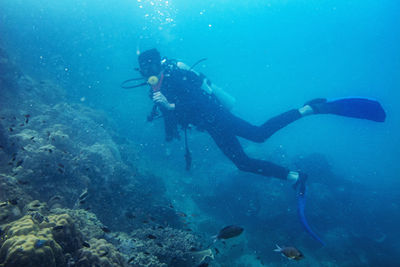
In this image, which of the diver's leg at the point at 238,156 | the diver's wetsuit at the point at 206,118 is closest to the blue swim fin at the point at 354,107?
the diver's wetsuit at the point at 206,118

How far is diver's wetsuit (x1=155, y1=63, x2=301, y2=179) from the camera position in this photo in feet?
21.8

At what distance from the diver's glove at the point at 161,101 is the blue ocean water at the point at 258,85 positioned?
6.02m

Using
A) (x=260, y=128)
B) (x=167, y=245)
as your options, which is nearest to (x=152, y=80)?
(x=260, y=128)

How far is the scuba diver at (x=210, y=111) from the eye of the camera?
657 centimetres

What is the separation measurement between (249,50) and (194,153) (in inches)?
4641

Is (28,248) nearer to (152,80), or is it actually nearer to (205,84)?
(152,80)

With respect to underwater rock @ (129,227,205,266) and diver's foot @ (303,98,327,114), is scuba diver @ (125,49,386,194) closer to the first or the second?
diver's foot @ (303,98,327,114)

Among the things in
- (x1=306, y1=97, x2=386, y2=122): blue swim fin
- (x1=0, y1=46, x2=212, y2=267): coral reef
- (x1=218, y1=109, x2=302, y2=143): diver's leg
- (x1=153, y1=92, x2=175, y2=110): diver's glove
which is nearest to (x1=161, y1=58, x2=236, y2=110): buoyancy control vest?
(x1=153, y1=92, x2=175, y2=110): diver's glove

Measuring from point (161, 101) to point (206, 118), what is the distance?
155cm

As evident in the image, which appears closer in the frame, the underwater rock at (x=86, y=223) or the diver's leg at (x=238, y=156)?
the underwater rock at (x=86, y=223)

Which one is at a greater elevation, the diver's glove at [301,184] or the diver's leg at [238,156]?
the diver's leg at [238,156]

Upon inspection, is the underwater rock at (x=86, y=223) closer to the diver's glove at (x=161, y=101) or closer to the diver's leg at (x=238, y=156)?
the diver's glove at (x=161, y=101)

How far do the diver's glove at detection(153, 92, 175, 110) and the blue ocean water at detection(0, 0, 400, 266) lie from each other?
19.8ft

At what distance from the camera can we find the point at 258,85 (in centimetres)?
12781
